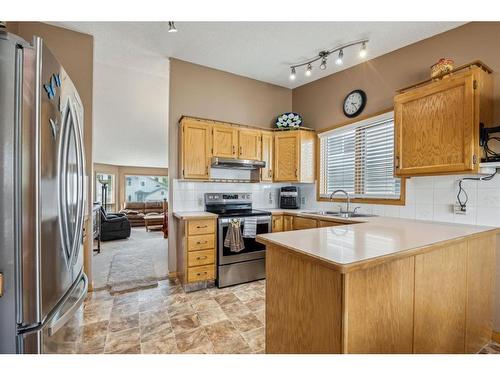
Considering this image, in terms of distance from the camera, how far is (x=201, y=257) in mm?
2803

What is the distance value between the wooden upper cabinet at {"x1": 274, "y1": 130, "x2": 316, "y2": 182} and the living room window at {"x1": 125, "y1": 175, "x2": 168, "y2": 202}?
810 centimetres

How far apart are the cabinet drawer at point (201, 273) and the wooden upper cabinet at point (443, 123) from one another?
232 cm

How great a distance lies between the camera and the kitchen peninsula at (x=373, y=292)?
1055 mm

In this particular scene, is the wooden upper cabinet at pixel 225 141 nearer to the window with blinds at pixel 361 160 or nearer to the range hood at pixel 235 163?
the range hood at pixel 235 163

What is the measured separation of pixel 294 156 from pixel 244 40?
169cm

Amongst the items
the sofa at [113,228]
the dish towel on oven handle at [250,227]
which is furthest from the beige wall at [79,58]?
the sofa at [113,228]

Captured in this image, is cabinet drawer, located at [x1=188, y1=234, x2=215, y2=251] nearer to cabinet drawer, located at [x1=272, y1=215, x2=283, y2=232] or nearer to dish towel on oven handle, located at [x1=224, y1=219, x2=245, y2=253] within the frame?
dish towel on oven handle, located at [x1=224, y1=219, x2=245, y2=253]

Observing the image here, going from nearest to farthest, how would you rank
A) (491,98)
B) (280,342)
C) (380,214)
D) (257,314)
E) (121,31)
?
(280,342)
(491,98)
(257,314)
(121,31)
(380,214)

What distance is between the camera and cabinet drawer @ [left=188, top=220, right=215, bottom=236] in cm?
275

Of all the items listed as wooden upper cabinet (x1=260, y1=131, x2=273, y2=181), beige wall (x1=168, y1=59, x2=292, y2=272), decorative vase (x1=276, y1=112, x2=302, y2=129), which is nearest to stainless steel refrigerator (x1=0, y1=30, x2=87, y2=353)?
beige wall (x1=168, y1=59, x2=292, y2=272)

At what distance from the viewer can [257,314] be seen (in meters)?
2.26

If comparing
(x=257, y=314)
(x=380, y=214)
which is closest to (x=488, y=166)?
(x=380, y=214)

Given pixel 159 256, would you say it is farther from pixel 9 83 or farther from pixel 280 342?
pixel 9 83
